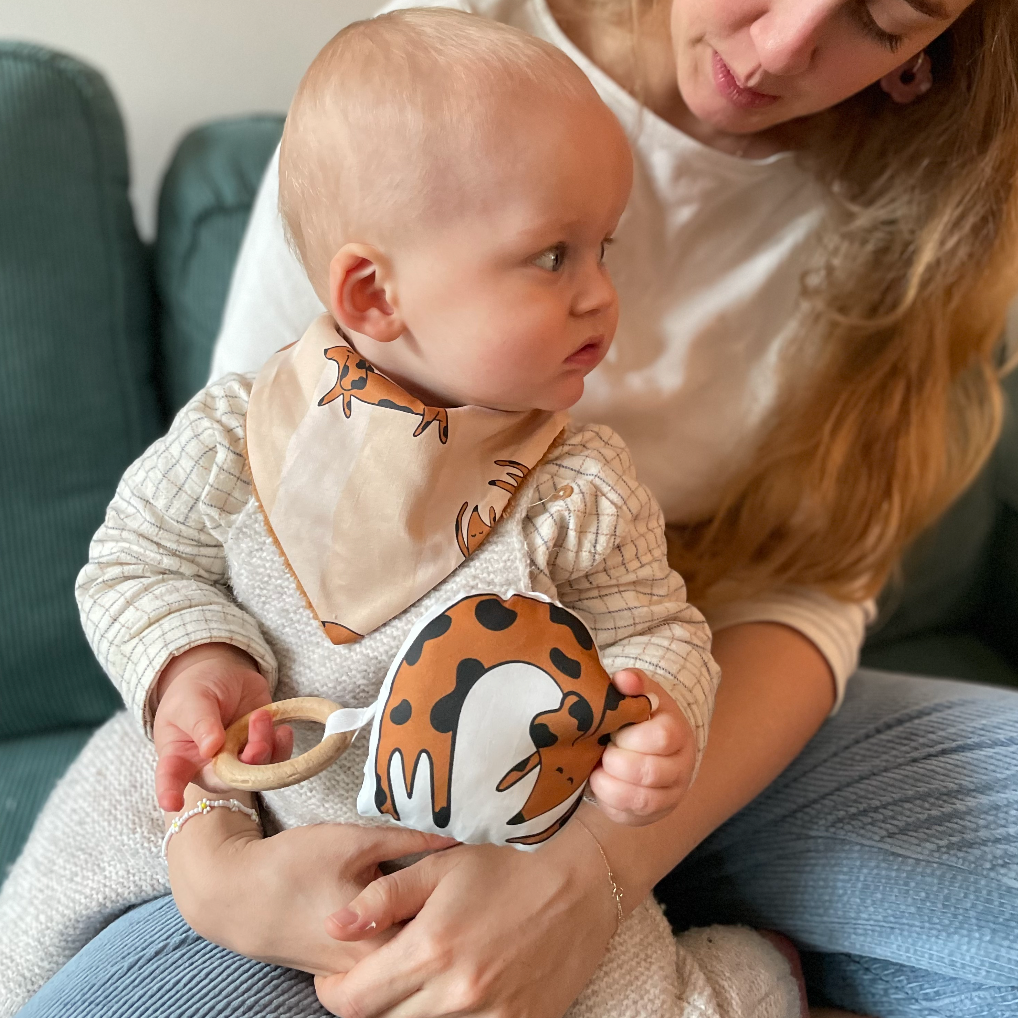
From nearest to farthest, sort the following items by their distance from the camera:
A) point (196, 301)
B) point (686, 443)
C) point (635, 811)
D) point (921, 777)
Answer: point (635, 811) < point (921, 777) < point (686, 443) < point (196, 301)

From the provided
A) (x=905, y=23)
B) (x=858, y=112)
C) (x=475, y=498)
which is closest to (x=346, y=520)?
(x=475, y=498)

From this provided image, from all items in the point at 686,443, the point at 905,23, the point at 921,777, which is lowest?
the point at 921,777

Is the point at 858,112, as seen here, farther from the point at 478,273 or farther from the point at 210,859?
the point at 210,859

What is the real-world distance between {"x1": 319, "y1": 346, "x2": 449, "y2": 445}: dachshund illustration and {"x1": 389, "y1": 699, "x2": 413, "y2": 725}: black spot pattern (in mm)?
A: 176

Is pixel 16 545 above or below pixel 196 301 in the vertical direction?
below

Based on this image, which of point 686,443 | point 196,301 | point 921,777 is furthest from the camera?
point 196,301

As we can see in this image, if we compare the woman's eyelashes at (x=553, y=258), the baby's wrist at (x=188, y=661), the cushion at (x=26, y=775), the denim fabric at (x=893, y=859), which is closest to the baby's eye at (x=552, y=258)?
the woman's eyelashes at (x=553, y=258)

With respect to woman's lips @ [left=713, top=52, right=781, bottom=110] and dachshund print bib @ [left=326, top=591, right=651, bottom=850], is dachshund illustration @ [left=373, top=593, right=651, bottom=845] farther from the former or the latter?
woman's lips @ [left=713, top=52, right=781, bottom=110]

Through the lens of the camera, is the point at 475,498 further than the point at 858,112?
No

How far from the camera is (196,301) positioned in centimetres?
102

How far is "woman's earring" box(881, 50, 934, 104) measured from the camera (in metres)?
0.77

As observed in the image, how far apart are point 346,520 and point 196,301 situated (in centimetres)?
55

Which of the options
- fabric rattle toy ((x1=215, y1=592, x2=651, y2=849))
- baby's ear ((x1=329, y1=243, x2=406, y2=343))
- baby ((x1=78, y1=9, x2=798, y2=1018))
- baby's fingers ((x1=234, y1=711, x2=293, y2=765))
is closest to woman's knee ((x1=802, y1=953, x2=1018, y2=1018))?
baby ((x1=78, y1=9, x2=798, y2=1018))

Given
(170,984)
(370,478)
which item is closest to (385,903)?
(170,984)
